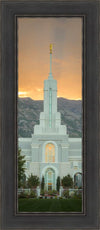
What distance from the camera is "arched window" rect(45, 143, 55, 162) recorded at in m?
2.14

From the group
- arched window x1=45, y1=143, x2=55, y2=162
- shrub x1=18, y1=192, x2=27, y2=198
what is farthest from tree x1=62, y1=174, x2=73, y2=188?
shrub x1=18, y1=192, x2=27, y2=198

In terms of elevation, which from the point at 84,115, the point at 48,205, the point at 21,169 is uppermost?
the point at 84,115

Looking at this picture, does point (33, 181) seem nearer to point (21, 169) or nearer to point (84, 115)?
point (21, 169)

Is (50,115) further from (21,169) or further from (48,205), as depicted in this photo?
(48,205)

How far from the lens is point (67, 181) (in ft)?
7.08

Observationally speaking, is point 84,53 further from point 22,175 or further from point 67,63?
point 22,175

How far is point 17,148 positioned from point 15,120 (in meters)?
0.22

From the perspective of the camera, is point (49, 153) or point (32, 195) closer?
point (32, 195)

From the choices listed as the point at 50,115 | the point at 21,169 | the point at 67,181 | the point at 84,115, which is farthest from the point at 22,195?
the point at 84,115

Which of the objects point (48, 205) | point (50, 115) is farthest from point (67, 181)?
point (50, 115)

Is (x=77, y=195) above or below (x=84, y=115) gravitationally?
below

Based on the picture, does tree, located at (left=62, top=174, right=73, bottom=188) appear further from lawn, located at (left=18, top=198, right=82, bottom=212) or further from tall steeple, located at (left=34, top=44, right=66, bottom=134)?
tall steeple, located at (left=34, top=44, right=66, bottom=134)

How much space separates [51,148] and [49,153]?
0.27ft

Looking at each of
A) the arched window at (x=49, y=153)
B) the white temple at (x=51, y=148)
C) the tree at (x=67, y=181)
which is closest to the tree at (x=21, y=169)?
the white temple at (x=51, y=148)
